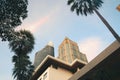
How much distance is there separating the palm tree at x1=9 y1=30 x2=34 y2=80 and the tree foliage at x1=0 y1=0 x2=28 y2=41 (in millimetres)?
Answer: 1368

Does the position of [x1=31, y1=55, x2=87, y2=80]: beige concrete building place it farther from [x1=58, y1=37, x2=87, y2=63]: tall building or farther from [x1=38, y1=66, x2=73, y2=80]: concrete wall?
[x1=58, y1=37, x2=87, y2=63]: tall building

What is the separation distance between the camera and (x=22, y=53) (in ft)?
64.0

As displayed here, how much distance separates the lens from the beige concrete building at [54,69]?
27734 millimetres

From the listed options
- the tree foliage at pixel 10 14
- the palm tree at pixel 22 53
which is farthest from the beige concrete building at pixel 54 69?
the tree foliage at pixel 10 14

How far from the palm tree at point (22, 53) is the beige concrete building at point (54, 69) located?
855 cm

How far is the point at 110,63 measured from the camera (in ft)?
46.5

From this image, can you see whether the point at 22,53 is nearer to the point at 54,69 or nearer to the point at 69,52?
the point at 54,69

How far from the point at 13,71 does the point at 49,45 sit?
6896 cm

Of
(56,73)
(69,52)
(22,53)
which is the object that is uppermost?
(69,52)

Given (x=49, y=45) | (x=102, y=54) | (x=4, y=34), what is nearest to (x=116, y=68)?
(x=102, y=54)

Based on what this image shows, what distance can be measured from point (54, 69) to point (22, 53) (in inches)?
398

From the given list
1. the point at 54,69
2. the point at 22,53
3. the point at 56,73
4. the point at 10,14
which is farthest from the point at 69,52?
the point at 10,14

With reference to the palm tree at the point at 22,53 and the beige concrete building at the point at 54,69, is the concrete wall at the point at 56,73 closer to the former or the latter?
the beige concrete building at the point at 54,69

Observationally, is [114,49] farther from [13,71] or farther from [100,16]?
[13,71]
